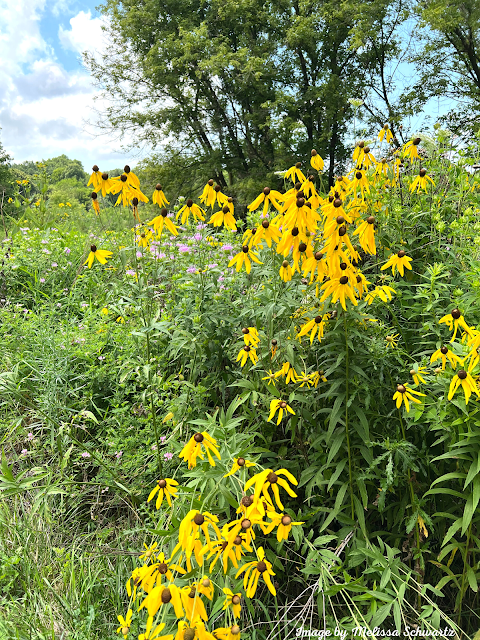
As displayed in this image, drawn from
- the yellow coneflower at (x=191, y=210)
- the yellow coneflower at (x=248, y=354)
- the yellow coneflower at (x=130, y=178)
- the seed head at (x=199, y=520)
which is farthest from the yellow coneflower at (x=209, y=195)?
the seed head at (x=199, y=520)

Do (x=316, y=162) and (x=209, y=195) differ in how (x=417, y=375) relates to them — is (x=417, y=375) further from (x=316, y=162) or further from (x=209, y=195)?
(x=209, y=195)

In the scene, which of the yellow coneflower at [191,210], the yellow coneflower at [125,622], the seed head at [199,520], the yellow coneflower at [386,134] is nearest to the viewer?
the seed head at [199,520]

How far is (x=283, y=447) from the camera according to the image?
168 centimetres

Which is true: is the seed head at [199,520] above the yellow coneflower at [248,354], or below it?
below

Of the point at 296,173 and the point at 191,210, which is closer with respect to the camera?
the point at 296,173

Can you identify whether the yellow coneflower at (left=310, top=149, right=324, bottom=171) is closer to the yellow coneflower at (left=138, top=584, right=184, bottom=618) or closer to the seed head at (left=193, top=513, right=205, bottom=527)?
the seed head at (left=193, top=513, right=205, bottom=527)

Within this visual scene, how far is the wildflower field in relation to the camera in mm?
1212

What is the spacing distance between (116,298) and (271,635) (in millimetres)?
2375

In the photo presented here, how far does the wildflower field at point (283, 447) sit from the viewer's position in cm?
121

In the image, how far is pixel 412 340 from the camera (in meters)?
1.85

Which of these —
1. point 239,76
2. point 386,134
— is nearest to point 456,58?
point 239,76

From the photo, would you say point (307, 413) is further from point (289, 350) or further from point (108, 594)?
point (108, 594)

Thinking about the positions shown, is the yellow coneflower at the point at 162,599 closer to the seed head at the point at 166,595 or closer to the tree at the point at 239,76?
the seed head at the point at 166,595

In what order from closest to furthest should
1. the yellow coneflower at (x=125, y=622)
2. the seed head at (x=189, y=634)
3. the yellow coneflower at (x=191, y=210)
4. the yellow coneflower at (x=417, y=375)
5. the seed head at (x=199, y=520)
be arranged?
the seed head at (x=189, y=634) < the seed head at (x=199, y=520) < the yellow coneflower at (x=125, y=622) < the yellow coneflower at (x=417, y=375) < the yellow coneflower at (x=191, y=210)
